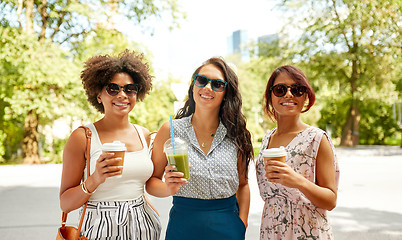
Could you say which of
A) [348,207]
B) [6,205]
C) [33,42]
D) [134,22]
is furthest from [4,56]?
[348,207]

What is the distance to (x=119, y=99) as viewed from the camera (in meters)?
2.77

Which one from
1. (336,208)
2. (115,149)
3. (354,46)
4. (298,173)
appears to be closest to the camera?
(115,149)

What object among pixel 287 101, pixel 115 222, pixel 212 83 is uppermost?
pixel 212 83

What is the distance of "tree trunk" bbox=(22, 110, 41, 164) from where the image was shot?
59.1 ft

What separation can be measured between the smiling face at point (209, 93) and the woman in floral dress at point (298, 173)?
44cm

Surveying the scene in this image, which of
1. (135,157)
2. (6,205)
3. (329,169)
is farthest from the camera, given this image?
(6,205)

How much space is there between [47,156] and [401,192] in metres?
17.8

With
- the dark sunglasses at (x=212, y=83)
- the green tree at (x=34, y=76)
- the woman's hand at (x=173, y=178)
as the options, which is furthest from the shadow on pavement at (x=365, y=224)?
the green tree at (x=34, y=76)

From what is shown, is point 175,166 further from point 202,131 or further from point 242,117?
point 242,117

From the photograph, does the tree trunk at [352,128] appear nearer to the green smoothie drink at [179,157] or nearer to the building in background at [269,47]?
the building in background at [269,47]

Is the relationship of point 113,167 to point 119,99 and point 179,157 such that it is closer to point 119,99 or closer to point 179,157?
point 179,157

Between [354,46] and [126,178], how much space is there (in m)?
22.8

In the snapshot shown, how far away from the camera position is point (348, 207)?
780 centimetres

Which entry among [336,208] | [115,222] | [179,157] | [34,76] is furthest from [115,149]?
[34,76]
